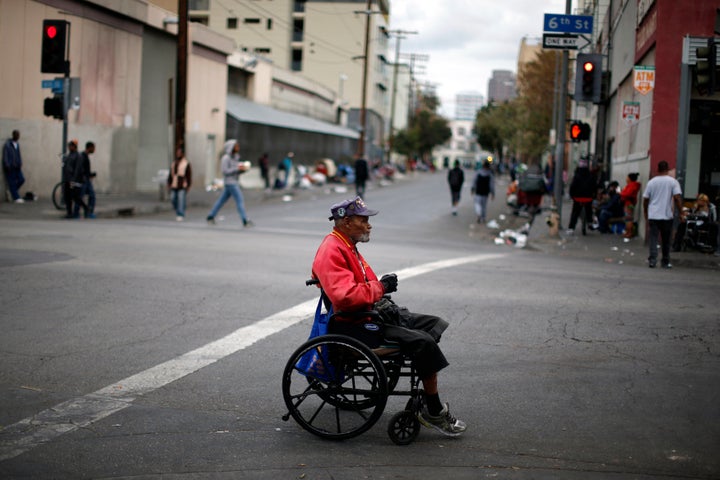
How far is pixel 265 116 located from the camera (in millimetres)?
48219

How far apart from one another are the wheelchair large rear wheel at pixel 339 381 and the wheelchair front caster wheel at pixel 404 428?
0.39ft

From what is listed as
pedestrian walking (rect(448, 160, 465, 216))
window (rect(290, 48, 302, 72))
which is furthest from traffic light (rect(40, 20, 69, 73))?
window (rect(290, 48, 302, 72))

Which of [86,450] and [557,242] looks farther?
[557,242]

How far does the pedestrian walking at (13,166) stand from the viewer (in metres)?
24.2

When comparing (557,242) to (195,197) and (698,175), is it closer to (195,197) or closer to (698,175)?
(698,175)

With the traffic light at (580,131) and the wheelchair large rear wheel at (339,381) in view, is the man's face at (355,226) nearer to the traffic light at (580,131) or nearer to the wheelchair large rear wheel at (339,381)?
the wheelchair large rear wheel at (339,381)

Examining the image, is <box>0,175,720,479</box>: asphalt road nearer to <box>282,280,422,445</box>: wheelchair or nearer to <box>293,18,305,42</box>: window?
<box>282,280,422,445</box>: wheelchair

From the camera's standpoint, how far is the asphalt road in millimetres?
5180

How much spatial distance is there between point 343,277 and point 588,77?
16150mm

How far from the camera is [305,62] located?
85250 mm

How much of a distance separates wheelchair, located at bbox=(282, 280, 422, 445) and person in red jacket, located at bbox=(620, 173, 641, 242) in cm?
A: 1714

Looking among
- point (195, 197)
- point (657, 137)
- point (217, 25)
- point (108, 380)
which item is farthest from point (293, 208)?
point (217, 25)

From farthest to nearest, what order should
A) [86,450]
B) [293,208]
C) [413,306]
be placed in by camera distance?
[293,208] → [413,306] → [86,450]

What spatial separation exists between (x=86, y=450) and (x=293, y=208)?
24.9 metres
